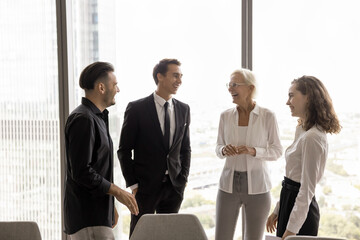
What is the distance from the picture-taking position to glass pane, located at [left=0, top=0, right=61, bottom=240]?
14.0ft

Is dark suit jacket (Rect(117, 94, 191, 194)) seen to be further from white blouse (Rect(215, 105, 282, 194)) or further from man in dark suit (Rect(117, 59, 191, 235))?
white blouse (Rect(215, 105, 282, 194))

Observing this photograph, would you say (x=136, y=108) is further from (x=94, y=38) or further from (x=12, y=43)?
(x=12, y=43)

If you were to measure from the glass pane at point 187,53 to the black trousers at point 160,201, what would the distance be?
678 millimetres

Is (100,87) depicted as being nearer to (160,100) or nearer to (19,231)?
(160,100)

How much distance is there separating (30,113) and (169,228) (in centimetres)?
263

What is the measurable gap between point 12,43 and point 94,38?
0.92 m

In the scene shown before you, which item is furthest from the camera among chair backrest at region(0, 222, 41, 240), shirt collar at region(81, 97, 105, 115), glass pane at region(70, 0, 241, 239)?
glass pane at region(70, 0, 241, 239)

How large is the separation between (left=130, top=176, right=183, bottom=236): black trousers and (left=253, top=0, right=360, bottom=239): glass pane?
978 mm

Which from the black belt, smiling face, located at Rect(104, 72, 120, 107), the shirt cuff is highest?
smiling face, located at Rect(104, 72, 120, 107)

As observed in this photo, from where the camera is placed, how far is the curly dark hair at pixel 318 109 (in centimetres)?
236

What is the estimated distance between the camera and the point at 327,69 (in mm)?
3404

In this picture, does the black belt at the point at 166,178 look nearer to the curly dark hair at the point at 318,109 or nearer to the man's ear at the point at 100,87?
the man's ear at the point at 100,87

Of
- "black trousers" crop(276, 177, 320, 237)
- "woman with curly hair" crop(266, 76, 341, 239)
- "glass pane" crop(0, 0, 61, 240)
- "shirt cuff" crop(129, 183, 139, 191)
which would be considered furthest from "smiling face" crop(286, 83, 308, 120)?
"glass pane" crop(0, 0, 61, 240)

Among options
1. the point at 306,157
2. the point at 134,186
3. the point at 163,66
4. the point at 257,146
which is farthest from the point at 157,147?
the point at 306,157
